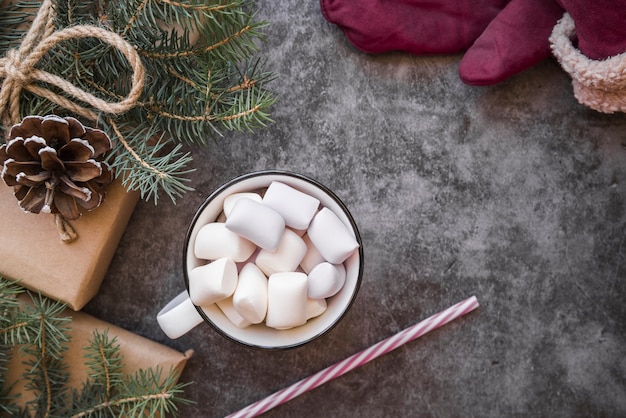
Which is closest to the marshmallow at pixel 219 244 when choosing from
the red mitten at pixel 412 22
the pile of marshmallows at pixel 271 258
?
the pile of marshmallows at pixel 271 258

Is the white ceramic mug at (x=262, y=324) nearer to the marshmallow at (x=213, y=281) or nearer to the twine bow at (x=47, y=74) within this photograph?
the marshmallow at (x=213, y=281)

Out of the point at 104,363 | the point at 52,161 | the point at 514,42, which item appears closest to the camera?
the point at 52,161

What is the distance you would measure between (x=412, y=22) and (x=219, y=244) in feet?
1.73

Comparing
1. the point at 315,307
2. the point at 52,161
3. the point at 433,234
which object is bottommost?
the point at 433,234

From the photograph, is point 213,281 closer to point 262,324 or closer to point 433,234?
point 262,324

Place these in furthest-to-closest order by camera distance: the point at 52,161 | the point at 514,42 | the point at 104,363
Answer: the point at 514,42, the point at 104,363, the point at 52,161

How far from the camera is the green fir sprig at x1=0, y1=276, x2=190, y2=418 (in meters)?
0.81

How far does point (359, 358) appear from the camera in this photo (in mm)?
990

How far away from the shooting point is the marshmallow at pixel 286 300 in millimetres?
779

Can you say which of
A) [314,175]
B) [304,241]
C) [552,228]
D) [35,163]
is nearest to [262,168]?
[314,175]

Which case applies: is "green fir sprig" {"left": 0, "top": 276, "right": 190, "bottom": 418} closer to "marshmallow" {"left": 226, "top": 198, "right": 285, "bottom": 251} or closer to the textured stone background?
the textured stone background

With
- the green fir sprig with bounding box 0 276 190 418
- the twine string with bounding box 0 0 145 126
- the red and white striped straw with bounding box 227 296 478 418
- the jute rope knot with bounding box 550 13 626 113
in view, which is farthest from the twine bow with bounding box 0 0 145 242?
the jute rope knot with bounding box 550 13 626 113

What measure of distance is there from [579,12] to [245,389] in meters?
0.84

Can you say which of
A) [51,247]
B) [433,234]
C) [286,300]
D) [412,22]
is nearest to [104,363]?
[51,247]
